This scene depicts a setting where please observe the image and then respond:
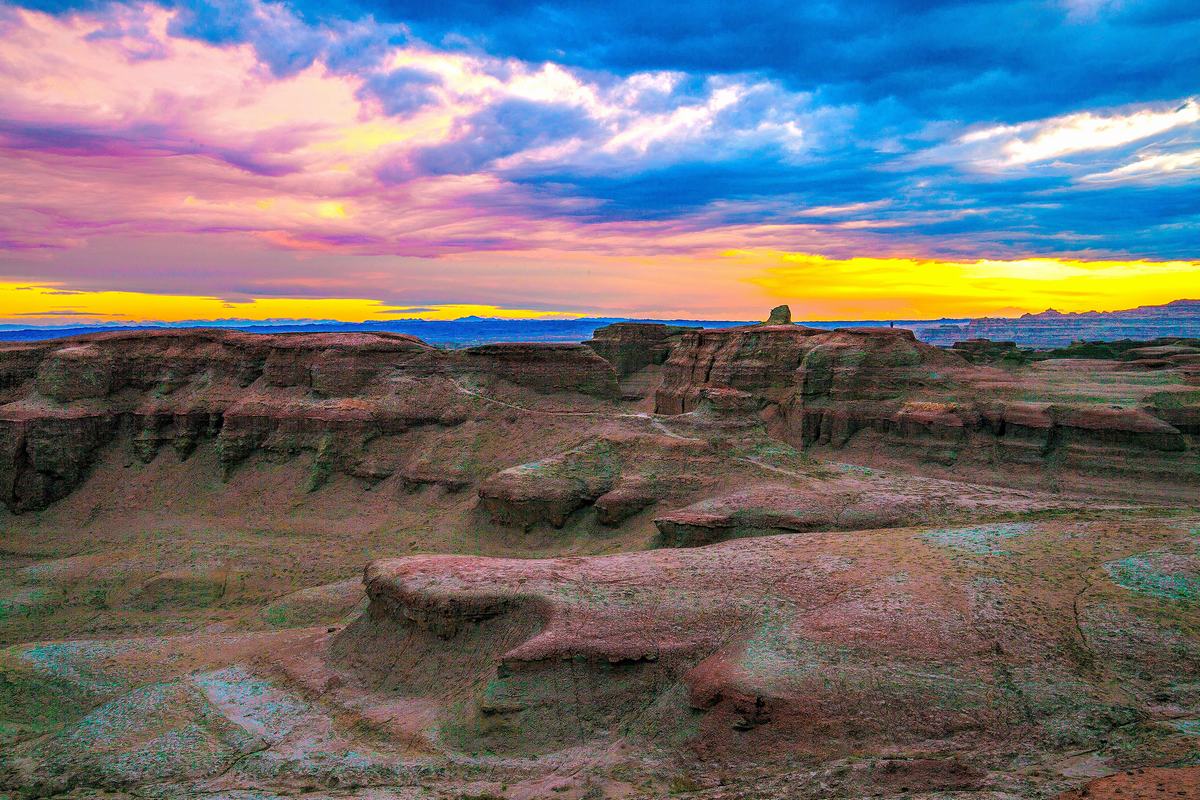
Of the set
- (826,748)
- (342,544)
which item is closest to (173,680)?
(342,544)

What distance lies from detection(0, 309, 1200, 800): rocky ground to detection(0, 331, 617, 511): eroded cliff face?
0.51ft

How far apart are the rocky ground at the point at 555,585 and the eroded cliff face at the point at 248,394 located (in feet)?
0.51

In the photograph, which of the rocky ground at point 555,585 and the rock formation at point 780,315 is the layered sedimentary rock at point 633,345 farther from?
the rocky ground at point 555,585

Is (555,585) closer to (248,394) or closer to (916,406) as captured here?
(248,394)

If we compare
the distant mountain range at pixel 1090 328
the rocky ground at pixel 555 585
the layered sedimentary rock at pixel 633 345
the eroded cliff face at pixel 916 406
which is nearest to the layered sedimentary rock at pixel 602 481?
the rocky ground at pixel 555 585

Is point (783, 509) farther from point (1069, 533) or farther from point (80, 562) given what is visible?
point (80, 562)

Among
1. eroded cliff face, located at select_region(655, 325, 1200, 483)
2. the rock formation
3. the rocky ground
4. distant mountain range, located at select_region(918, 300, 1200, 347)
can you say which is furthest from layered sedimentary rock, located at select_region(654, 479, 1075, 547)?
distant mountain range, located at select_region(918, 300, 1200, 347)

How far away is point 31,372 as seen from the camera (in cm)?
3816

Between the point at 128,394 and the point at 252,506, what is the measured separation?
10.8m

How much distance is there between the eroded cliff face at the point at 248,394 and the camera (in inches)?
1374

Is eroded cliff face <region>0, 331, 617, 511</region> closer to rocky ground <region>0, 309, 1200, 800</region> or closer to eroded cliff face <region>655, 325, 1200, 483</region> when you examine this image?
rocky ground <region>0, 309, 1200, 800</region>

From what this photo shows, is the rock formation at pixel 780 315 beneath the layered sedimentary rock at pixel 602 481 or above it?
above

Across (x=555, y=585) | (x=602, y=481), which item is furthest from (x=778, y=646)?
(x=602, y=481)

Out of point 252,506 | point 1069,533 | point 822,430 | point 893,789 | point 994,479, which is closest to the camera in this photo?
point 893,789
